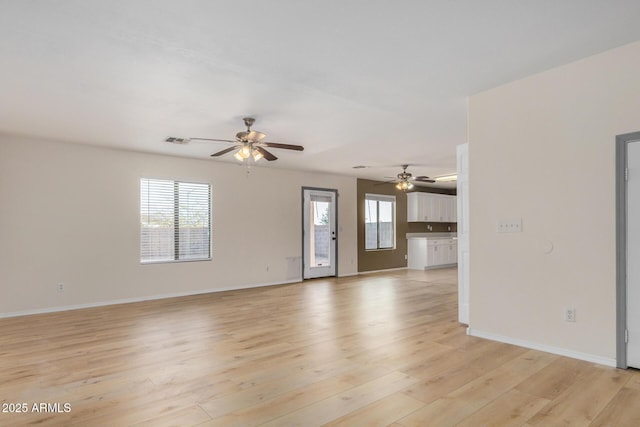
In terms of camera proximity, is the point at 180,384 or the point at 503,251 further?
the point at 503,251

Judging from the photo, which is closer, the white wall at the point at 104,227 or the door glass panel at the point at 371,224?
the white wall at the point at 104,227

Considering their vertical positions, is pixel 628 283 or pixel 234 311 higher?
pixel 628 283

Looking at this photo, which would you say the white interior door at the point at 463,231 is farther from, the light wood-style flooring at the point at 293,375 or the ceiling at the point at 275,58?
the ceiling at the point at 275,58

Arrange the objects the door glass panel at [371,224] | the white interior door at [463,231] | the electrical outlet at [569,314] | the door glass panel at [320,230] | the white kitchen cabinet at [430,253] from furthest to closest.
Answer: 1. the white kitchen cabinet at [430,253]
2. the door glass panel at [371,224]
3. the door glass panel at [320,230]
4. the white interior door at [463,231]
5. the electrical outlet at [569,314]

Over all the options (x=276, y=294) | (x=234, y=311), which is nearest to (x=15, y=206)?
(x=234, y=311)

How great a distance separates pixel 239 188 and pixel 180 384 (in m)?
5.04

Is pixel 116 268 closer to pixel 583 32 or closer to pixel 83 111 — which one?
pixel 83 111

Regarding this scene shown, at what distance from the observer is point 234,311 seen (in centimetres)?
528

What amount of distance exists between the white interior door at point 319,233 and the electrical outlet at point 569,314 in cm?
575

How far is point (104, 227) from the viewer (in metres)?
5.91

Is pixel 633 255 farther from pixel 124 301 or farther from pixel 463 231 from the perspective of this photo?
pixel 124 301

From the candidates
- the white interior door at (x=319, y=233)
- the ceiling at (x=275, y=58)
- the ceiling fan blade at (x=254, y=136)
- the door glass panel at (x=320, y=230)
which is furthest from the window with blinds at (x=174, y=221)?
the ceiling fan blade at (x=254, y=136)

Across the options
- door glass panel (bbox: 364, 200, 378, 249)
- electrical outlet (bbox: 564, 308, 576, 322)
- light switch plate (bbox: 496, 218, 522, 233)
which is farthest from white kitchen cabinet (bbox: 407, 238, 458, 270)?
electrical outlet (bbox: 564, 308, 576, 322)

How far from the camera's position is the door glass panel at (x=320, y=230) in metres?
8.59
